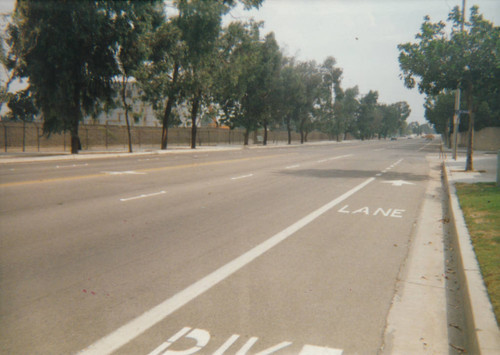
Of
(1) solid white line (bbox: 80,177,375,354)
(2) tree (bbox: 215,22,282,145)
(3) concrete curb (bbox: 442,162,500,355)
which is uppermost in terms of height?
(2) tree (bbox: 215,22,282,145)

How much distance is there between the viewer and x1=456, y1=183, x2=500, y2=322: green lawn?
475cm

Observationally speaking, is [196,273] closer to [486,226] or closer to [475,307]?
[475,307]

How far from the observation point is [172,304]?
429 cm

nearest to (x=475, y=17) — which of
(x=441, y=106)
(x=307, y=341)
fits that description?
(x=307, y=341)

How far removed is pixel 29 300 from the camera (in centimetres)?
430

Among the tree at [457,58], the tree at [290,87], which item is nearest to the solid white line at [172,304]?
the tree at [457,58]

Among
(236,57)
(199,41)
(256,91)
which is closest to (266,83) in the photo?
(256,91)

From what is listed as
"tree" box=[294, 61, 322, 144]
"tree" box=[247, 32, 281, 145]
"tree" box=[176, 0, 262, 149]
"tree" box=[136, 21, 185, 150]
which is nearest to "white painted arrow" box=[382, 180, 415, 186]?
"tree" box=[176, 0, 262, 149]

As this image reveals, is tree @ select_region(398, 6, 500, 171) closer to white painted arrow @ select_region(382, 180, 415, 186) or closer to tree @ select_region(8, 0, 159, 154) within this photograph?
white painted arrow @ select_region(382, 180, 415, 186)

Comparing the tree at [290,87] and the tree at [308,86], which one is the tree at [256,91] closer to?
the tree at [290,87]

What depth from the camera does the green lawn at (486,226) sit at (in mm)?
4755

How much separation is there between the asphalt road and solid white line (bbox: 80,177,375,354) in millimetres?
14

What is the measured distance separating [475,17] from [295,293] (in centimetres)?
1773

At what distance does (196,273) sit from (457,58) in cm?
1628
